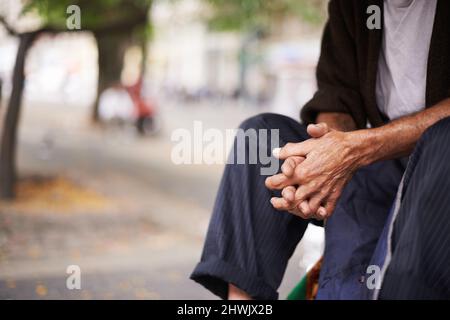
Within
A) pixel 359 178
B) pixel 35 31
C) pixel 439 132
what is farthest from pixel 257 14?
pixel 439 132

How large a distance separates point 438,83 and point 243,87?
49043 mm

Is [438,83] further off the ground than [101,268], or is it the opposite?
[438,83]

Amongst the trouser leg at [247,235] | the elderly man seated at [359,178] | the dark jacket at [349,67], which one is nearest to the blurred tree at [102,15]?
the dark jacket at [349,67]

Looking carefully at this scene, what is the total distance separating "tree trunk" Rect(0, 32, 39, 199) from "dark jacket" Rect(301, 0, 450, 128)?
6311 millimetres

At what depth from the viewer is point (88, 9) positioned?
9.03 meters

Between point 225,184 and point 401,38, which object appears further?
point 401,38

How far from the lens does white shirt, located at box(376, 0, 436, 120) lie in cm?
178

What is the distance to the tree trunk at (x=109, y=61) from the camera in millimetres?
18625

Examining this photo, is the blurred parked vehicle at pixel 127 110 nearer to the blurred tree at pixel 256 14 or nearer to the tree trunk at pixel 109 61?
the tree trunk at pixel 109 61

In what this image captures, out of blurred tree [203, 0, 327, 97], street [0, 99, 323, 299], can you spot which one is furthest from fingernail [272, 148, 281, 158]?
blurred tree [203, 0, 327, 97]

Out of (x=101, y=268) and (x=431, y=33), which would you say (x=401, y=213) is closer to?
(x=431, y=33)

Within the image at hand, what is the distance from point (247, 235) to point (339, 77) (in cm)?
68
